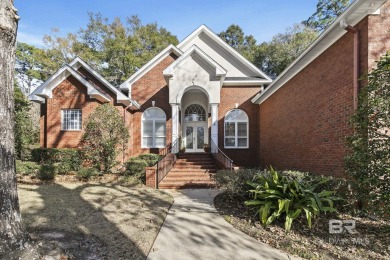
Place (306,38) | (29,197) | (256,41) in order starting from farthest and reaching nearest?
(256,41)
(306,38)
(29,197)

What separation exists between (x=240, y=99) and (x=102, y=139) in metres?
9.15

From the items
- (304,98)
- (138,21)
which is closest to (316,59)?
(304,98)

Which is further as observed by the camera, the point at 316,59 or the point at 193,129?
the point at 193,129

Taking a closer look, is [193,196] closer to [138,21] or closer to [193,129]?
[193,129]

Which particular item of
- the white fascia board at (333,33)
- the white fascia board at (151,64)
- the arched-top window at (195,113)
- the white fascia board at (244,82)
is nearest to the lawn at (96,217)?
the white fascia board at (333,33)

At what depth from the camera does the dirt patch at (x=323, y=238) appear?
396 cm

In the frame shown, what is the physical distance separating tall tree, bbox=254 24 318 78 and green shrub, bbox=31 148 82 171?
2381 centimetres

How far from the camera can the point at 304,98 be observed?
8.98 m

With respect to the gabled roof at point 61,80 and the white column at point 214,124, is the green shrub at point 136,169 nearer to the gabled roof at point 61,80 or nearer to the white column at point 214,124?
the gabled roof at point 61,80

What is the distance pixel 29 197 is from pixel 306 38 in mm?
28715

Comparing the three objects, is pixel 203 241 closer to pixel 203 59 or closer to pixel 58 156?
pixel 58 156

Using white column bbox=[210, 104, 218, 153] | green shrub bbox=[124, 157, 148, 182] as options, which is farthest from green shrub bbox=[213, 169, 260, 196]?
white column bbox=[210, 104, 218, 153]

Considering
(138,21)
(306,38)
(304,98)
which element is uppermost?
(138,21)

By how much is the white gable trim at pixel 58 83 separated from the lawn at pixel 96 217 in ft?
18.9
